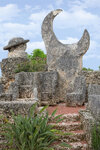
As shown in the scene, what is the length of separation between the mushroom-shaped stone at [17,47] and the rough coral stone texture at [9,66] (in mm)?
597

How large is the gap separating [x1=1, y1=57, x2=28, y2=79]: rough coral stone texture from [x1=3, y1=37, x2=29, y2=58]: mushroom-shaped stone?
0.60 m

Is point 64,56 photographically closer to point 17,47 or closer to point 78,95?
point 78,95

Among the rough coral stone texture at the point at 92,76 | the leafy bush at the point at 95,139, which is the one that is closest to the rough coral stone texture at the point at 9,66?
the rough coral stone texture at the point at 92,76

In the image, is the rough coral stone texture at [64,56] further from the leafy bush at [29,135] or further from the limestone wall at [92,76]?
the leafy bush at [29,135]

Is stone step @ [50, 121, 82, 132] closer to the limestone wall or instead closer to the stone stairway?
the stone stairway

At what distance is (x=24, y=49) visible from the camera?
1588 cm

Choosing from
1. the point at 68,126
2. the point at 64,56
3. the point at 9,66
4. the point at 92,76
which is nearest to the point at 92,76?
the point at 92,76

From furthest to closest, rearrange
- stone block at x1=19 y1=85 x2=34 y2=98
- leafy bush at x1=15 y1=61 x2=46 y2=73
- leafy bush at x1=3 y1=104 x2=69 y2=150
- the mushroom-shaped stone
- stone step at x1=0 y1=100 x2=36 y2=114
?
the mushroom-shaped stone
leafy bush at x1=15 y1=61 x2=46 y2=73
stone block at x1=19 y1=85 x2=34 y2=98
stone step at x1=0 y1=100 x2=36 y2=114
leafy bush at x1=3 y1=104 x2=69 y2=150

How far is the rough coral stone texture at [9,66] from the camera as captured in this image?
49.0 ft

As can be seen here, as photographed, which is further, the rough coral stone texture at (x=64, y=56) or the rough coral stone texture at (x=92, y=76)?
the rough coral stone texture at (x=64, y=56)

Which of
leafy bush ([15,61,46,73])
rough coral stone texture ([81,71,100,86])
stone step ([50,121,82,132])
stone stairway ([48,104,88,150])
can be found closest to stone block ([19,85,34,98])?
rough coral stone texture ([81,71,100,86])

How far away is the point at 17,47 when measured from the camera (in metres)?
15.7

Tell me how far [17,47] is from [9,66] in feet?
4.89

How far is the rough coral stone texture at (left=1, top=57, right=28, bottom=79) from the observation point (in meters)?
14.9
